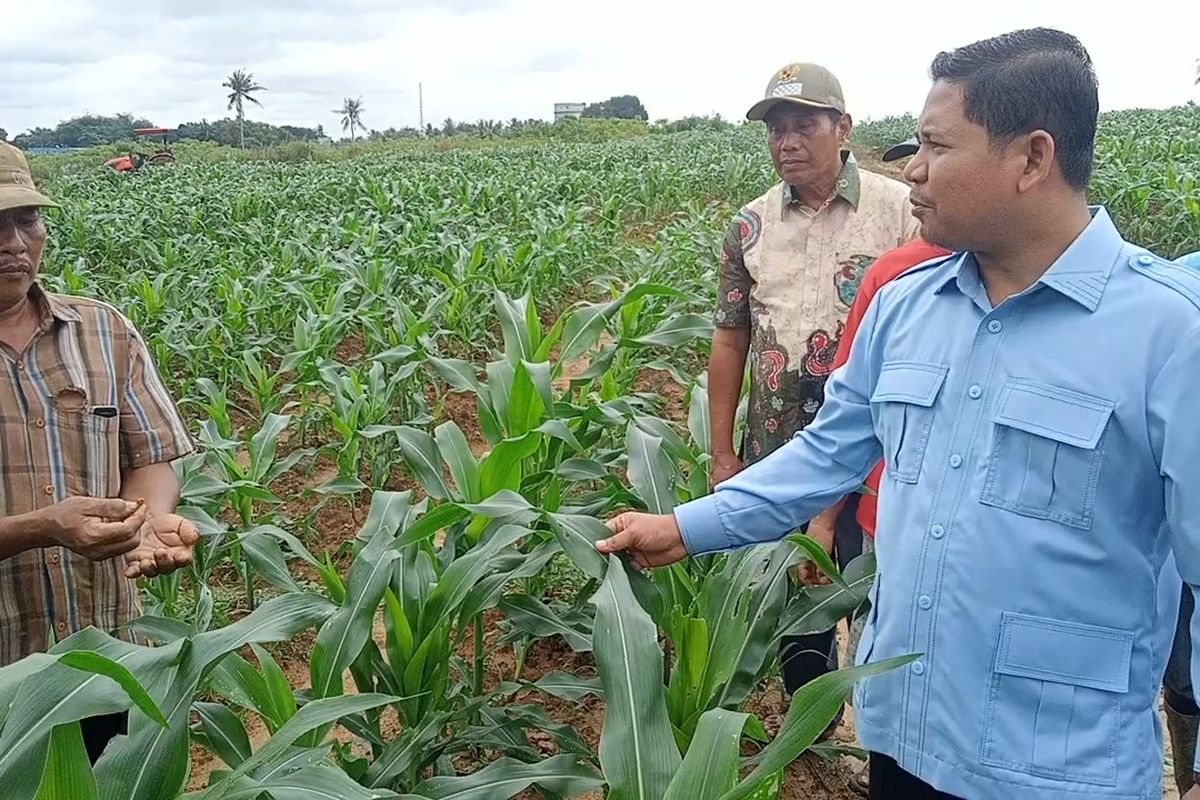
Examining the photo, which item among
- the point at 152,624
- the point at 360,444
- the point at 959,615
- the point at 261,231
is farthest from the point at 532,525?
the point at 261,231

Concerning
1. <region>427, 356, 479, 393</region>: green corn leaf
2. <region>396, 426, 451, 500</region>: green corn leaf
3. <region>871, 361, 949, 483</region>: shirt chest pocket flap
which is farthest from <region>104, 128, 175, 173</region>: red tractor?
<region>871, 361, 949, 483</region>: shirt chest pocket flap

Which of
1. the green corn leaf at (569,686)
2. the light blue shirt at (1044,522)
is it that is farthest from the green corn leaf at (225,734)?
the light blue shirt at (1044,522)

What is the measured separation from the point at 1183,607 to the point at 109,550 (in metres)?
1.79

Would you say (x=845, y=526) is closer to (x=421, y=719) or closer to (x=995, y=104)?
(x=421, y=719)

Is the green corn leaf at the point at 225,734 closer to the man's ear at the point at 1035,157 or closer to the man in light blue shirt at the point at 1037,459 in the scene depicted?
the man in light blue shirt at the point at 1037,459

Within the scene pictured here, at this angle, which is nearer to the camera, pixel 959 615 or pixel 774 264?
pixel 959 615

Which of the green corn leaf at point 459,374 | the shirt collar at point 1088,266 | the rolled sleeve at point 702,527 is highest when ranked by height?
the shirt collar at point 1088,266

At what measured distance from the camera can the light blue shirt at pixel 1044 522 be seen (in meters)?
1.12

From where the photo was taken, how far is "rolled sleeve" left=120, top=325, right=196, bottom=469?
180 centimetres

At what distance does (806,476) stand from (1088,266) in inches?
20.6

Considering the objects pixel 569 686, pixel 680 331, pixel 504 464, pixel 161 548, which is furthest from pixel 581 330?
pixel 161 548

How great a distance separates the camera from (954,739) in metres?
1.26

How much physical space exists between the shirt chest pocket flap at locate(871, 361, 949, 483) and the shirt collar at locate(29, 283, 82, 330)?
1372mm

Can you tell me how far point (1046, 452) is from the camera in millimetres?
1175
